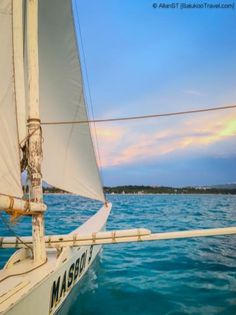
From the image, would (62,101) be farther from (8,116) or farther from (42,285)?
(42,285)

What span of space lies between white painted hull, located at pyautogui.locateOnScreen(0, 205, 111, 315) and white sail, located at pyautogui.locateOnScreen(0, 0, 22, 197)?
120 centimetres

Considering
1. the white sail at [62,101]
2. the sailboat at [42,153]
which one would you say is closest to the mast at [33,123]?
the sailboat at [42,153]

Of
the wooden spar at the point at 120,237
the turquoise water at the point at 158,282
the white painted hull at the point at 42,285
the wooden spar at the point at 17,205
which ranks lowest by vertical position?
the turquoise water at the point at 158,282

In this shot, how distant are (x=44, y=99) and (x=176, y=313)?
5.13m

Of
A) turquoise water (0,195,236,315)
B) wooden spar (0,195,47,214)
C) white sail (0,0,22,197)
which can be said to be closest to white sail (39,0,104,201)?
wooden spar (0,195,47,214)

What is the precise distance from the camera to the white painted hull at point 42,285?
334 cm

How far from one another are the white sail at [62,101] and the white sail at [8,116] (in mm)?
2003

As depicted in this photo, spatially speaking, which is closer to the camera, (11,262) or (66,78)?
(11,262)

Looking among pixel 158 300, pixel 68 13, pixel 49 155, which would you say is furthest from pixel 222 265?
pixel 68 13

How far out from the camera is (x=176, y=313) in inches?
215

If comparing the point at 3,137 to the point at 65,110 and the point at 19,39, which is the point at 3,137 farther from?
the point at 65,110

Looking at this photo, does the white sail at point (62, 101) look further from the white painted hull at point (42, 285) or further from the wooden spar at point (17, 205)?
the wooden spar at point (17, 205)

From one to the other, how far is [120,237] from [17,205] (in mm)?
2060

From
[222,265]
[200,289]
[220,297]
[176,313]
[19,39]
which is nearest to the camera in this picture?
[19,39]
